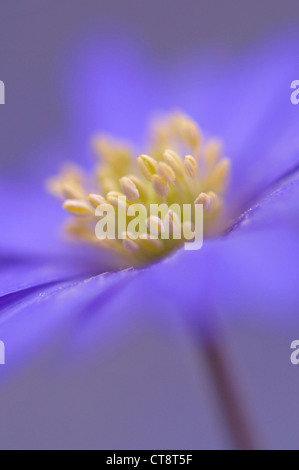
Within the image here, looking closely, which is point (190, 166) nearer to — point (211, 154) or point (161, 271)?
point (211, 154)

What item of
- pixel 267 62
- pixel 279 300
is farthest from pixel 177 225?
pixel 267 62

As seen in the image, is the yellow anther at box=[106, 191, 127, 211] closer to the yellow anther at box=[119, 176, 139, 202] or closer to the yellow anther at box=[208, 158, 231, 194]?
the yellow anther at box=[119, 176, 139, 202]

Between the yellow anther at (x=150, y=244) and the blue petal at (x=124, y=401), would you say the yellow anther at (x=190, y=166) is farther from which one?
the blue petal at (x=124, y=401)

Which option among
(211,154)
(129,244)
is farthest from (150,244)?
(211,154)

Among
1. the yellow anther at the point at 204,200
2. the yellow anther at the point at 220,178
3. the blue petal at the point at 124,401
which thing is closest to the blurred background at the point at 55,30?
the blue petal at the point at 124,401

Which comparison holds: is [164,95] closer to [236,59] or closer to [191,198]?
[236,59]

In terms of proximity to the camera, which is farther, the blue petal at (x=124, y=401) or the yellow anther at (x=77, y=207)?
the blue petal at (x=124, y=401)

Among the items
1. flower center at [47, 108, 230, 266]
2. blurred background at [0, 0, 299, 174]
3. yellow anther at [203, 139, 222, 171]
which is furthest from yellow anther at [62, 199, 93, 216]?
blurred background at [0, 0, 299, 174]
